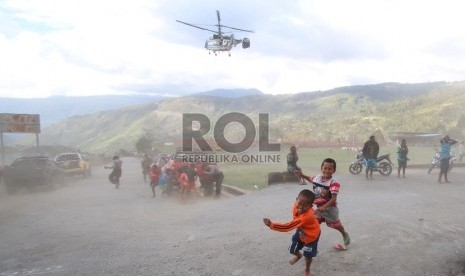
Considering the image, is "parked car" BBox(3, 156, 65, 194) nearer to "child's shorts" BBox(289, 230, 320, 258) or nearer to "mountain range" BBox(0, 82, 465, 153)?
"child's shorts" BBox(289, 230, 320, 258)

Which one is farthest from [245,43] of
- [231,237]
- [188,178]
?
[231,237]

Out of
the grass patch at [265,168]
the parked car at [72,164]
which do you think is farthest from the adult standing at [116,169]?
the parked car at [72,164]

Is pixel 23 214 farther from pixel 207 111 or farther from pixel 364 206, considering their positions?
pixel 207 111

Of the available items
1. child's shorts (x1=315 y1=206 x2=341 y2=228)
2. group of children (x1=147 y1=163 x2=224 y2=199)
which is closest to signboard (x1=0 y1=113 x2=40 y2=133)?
group of children (x1=147 y1=163 x2=224 y2=199)

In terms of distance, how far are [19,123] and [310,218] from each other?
87.1 ft

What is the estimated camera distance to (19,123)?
27578 millimetres

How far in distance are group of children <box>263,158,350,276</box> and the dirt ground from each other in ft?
1.27

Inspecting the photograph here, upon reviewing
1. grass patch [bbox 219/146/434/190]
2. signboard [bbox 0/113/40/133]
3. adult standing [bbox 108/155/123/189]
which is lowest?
grass patch [bbox 219/146/434/190]

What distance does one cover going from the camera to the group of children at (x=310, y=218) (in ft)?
16.8

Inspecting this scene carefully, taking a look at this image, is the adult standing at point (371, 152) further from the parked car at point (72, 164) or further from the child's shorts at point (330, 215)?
the parked car at point (72, 164)

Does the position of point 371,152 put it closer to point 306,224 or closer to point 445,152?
point 445,152

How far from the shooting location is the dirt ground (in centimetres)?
598

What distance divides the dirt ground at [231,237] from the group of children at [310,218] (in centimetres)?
39

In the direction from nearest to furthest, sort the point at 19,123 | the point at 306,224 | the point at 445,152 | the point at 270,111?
the point at 306,224 → the point at 445,152 → the point at 19,123 → the point at 270,111
